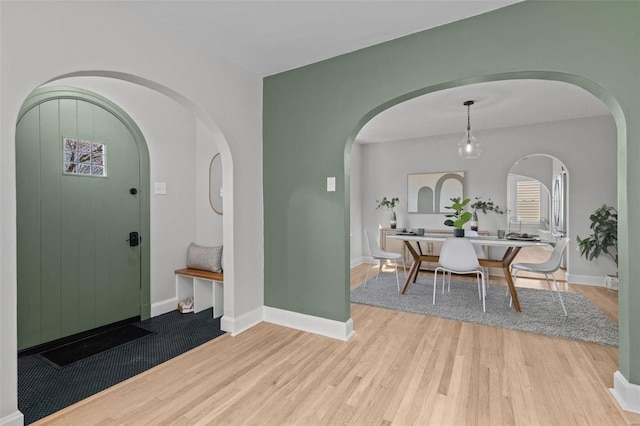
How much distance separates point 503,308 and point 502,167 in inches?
114

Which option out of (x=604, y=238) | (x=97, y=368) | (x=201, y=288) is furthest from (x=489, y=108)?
(x=97, y=368)

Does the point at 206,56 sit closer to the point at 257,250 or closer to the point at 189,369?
the point at 257,250

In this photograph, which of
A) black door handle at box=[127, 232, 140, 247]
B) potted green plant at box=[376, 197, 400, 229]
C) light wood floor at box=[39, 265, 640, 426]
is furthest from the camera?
potted green plant at box=[376, 197, 400, 229]

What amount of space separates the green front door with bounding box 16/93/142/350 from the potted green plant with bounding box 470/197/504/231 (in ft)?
16.9

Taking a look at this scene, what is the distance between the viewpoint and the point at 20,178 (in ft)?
7.56

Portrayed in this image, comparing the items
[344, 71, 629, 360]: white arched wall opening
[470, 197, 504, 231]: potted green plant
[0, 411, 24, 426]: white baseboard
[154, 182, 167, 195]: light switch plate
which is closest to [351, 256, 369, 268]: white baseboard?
[470, 197, 504, 231]: potted green plant

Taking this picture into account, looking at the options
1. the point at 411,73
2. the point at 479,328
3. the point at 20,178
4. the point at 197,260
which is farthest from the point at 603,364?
the point at 20,178

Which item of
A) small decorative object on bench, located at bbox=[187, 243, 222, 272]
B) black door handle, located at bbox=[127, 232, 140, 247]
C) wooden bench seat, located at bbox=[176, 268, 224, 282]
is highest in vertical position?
black door handle, located at bbox=[127, 232, 140, 247]

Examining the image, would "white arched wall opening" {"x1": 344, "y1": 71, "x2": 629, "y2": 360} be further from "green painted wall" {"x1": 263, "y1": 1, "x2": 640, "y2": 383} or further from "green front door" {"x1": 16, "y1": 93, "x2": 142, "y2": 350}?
"green front door" {"x1": 16, "y1": 93, "x2": 142, "y2": 350}

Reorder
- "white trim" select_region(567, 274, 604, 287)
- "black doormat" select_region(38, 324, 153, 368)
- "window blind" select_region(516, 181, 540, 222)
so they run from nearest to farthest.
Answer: "black doormat" select_region(38, 324, 153, 368) < "white trim" select_region(567, 274, 604, 287) < "window blind" select_region(516, 181, 540, 222)

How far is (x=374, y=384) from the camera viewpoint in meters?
1.95

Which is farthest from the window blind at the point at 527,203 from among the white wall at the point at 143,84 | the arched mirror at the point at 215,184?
the arched mirror at the point at 215,184

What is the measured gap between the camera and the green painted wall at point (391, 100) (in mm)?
1752

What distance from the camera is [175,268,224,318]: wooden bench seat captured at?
3.20 meters
